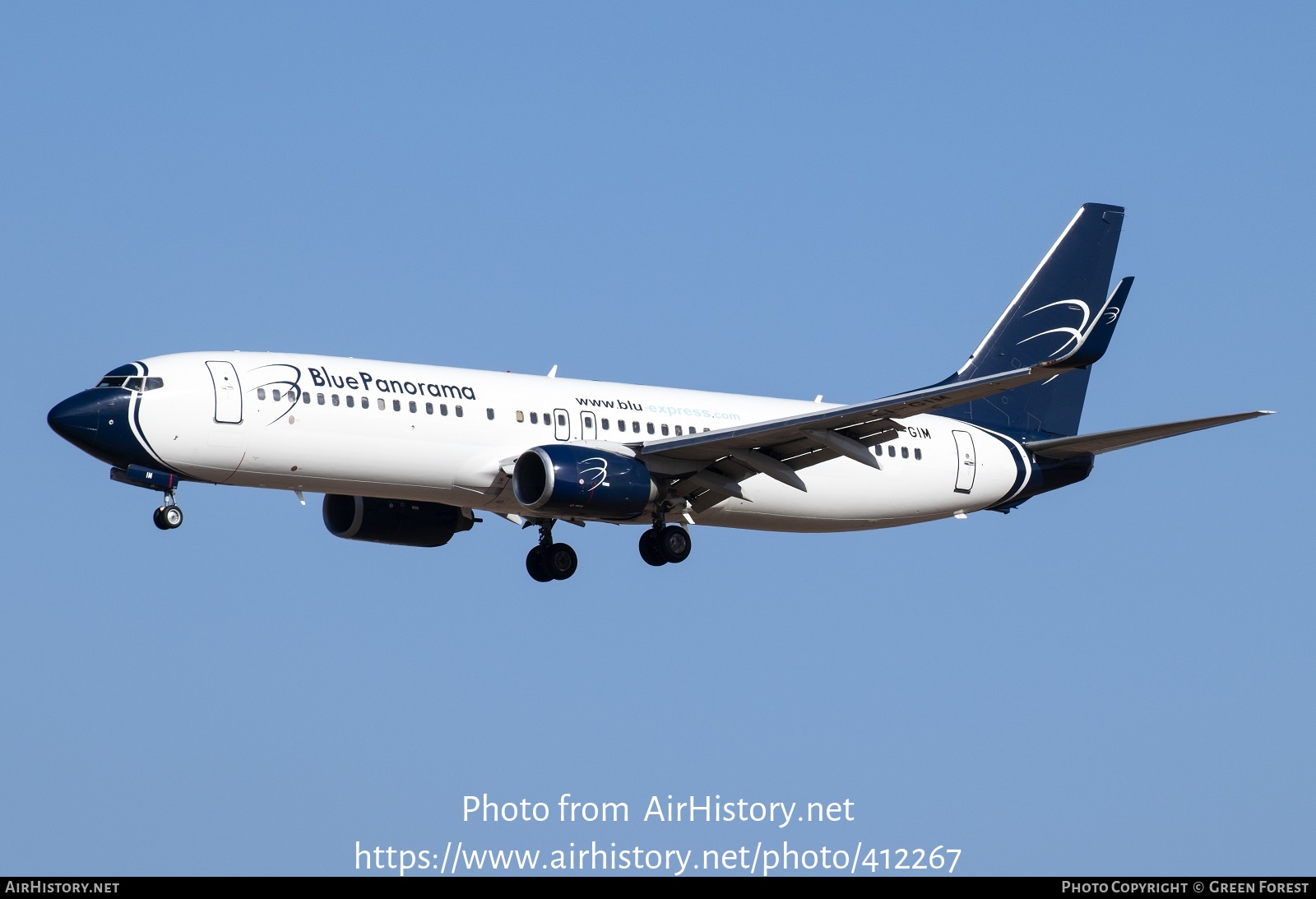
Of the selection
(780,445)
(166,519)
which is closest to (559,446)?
(780,445)

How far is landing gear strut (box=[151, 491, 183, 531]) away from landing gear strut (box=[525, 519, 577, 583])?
9.75 metres

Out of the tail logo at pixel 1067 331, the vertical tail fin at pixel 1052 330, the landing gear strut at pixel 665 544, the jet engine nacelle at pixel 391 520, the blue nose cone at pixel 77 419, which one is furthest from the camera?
the tail logo at pixel 1067 331

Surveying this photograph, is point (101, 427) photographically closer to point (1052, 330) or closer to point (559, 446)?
point (559, 446)

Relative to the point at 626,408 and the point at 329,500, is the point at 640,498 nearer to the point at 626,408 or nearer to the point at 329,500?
the point at 626,408

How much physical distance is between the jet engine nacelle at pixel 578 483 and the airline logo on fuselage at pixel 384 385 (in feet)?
7.04

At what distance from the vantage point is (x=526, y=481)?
137ft

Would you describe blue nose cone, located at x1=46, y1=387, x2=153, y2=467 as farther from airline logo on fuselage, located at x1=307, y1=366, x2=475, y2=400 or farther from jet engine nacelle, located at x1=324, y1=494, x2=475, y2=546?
jet engine nacelle, located at x1=324, y1=494, x2=475, y2=546

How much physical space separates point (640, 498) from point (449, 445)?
14.6 feet

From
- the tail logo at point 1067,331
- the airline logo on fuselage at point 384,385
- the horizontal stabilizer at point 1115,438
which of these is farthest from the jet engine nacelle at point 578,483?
the tail logo at point 1067,331

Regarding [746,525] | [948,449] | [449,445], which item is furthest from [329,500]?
[948,449]

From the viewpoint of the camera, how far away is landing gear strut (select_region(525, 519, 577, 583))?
47.0 m

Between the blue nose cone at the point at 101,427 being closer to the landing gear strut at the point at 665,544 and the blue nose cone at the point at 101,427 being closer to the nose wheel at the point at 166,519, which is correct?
the nose wheel at the point at 166,519

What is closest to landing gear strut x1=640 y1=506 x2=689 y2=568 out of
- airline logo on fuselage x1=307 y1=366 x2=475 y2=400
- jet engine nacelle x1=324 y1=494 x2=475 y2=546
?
jet engine nacelle x1=324 y1=494 x2=475 y2=546

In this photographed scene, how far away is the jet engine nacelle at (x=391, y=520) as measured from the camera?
1847 inches
